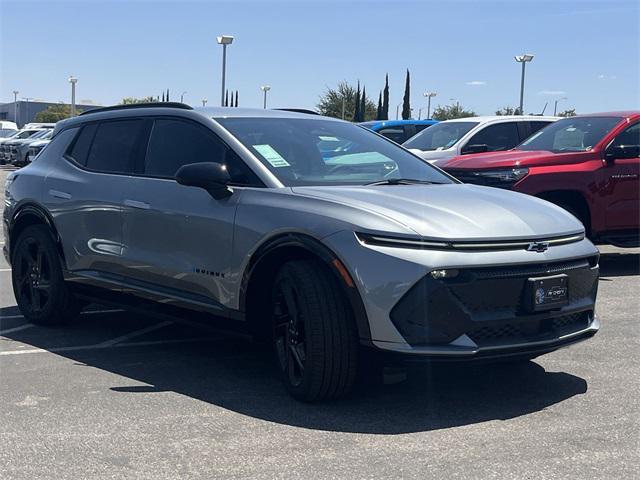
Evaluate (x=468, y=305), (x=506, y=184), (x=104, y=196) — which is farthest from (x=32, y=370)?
Result: (x=506, y=184)

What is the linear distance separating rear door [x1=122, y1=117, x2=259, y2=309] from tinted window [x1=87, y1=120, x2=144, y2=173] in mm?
205

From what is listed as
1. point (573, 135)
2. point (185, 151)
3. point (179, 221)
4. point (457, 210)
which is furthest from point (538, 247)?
point (573, 135)

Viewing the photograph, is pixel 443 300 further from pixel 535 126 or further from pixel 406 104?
pixel 406 104

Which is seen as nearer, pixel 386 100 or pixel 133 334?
pixel 133 334

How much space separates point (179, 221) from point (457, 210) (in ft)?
5.93

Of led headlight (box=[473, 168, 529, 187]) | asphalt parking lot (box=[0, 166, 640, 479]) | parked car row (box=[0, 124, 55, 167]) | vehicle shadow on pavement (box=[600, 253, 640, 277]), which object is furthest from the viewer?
parked car row (box=[0, 124, 55, 167])

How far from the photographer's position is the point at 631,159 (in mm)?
9742

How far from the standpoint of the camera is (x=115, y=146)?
6609 mm

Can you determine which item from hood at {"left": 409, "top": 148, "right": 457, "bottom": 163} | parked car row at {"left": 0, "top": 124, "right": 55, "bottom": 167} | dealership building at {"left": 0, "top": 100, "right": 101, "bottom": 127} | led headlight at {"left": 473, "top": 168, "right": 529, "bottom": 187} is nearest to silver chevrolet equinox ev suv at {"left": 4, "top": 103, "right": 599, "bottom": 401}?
led headlight at {"left": 473, "top": 168, "right": 529, "bottom": 187}

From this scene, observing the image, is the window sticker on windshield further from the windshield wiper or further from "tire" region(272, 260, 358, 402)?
"tire" region(272, 260, 358, 402)

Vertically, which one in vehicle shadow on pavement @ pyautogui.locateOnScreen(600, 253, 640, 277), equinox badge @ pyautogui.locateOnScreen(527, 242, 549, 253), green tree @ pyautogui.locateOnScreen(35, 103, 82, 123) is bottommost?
vehicle shadow on pavement @ pyautogui.locateOnScreen(600, 253, 640, 277)

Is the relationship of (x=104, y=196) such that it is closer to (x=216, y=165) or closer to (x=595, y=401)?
(x=216, y=165)

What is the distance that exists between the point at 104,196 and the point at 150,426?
7.61 feet

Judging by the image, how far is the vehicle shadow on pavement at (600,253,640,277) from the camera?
32.6 feet
